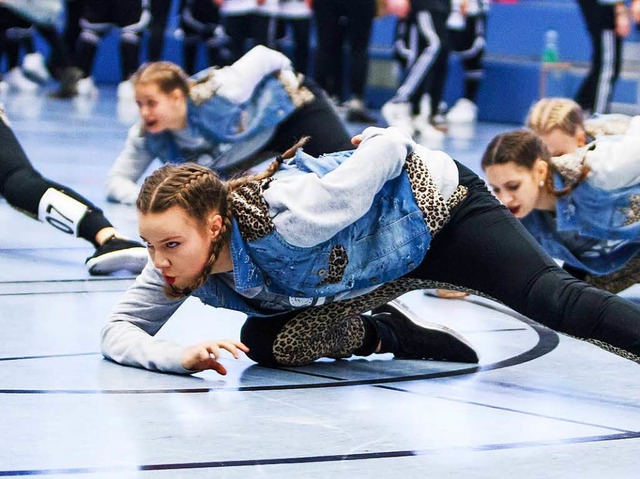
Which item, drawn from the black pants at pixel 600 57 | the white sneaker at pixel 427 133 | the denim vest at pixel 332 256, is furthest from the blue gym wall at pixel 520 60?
the denim vest at pixel 332 256

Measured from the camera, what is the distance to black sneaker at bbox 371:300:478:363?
2.64m

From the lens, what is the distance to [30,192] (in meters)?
3.57

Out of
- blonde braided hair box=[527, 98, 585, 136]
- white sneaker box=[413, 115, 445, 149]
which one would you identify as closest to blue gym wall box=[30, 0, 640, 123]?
white sneaker box=[413, 115, 445, 149]

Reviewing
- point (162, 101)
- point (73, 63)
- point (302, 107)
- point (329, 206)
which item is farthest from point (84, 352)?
point (73, 63)

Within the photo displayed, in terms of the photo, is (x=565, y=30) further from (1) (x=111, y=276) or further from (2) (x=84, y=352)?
(2) (x=84, y=352)

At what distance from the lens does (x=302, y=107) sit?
169 inches

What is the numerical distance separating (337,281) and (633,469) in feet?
2.15

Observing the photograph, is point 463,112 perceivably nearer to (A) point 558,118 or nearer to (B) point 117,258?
(A) point 558,118

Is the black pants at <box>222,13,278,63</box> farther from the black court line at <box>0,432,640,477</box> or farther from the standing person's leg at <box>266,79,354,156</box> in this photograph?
the black court line at <box>0,432,640,477</box>

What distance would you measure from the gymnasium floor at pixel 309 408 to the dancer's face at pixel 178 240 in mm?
229

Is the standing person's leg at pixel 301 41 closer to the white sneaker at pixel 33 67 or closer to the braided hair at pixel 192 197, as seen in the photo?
the white sneaker at pixel 33 67

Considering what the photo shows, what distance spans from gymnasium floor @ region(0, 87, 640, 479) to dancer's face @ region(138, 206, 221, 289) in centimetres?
23

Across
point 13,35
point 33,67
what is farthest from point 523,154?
point 33,67

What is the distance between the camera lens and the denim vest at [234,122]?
4141mm
